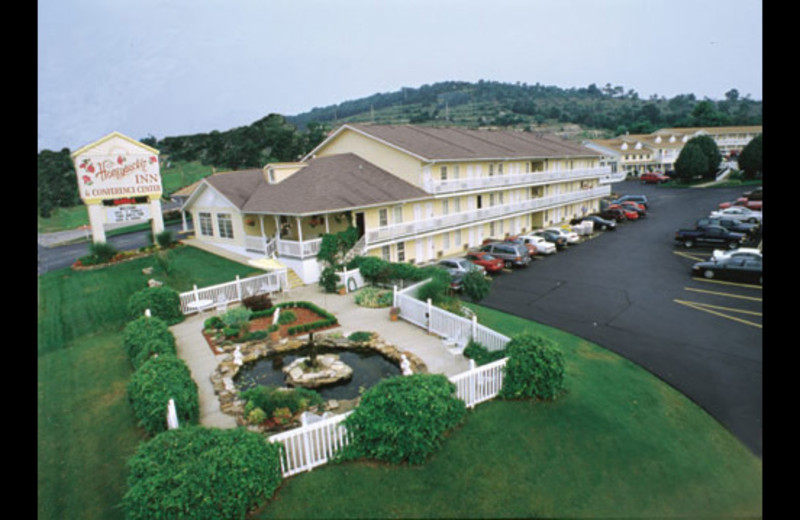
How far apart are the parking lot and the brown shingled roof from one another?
10.2 meters

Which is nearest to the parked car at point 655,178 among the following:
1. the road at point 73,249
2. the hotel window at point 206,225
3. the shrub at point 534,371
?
the hotel window at point 206,225

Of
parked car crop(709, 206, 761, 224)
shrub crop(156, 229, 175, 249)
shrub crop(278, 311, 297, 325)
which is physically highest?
shrub crop(156, 229, 175, 249)

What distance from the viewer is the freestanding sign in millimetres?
25266

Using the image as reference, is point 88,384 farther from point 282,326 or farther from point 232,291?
point 232,291

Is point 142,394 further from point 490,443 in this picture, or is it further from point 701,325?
point 701,325

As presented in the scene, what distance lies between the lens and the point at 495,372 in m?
12.0

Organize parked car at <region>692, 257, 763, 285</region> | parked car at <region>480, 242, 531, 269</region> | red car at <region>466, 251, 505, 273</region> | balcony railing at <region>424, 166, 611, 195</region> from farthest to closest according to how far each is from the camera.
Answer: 1. balcony railing at <region>424, 166, 611, 195</region>
2. parked car at <region>480, 242, 531, 269</region>
3. red car at <region>466, 251, 505, 273</region>
4. parked car at <region>692, 257, 763, 285</region>

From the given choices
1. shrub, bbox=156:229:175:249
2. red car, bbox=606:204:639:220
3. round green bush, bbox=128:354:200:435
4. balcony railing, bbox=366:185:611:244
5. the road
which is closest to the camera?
round green bush, bbox=128:354:200:435

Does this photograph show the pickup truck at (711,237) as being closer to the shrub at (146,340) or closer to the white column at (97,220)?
the shrub at (146,340)

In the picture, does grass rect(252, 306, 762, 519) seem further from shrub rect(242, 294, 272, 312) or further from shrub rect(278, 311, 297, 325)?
shrub rect(242, 294, 272, 312)

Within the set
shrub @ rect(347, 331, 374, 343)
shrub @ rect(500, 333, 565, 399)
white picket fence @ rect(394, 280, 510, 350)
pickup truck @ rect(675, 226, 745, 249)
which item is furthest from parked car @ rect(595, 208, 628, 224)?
shrub @ rect(500, 333, 565, 399)

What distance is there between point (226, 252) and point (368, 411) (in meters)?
22.2

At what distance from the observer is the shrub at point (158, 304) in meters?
18.0

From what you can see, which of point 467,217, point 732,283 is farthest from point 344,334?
point 732,283
